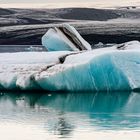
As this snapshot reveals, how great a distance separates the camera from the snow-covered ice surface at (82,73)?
12195 millimetres

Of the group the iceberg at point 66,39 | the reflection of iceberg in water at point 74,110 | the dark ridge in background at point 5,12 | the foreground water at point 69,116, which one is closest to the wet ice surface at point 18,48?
the dark ridge in background at point 5,12

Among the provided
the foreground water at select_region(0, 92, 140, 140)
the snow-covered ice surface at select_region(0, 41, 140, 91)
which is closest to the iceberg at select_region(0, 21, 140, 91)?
the snow-covered ice surface at select_region(0, 41, 140, 91)

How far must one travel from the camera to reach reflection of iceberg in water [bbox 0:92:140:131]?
28.2 ft

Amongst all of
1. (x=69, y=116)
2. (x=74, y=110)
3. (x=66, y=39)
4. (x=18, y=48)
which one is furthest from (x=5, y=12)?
(x=69, y=116)

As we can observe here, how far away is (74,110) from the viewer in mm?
10172

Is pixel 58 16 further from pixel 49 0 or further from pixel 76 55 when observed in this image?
pixel 76 55

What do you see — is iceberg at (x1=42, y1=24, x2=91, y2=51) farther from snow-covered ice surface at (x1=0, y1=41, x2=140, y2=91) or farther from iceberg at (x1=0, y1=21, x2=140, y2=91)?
snow-covered ice surface at (x1=0, y1=41, x2=140, y2=91)

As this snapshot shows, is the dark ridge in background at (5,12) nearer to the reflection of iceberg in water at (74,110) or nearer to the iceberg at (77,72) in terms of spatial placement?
the iceberg at (77,72)

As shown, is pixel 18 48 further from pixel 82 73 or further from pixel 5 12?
pixel 82 73

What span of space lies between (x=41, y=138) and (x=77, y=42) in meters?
7.46

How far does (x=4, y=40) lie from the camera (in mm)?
25625

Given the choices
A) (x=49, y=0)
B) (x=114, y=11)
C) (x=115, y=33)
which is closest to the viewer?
(x=115, y=33)

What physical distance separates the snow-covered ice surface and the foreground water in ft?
0.49

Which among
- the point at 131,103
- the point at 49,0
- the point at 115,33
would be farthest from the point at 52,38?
the point at 49,0
